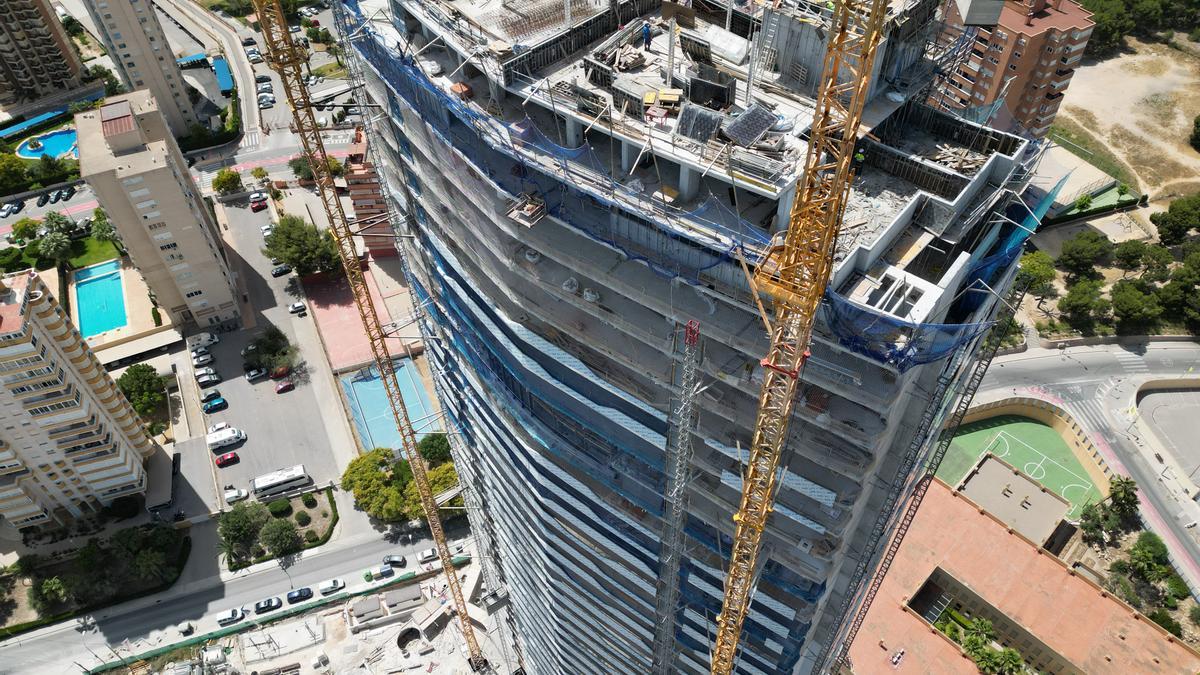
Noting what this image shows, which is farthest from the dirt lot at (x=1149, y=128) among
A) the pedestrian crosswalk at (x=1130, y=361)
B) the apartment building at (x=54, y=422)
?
the apartment building at (x=54, y=422)

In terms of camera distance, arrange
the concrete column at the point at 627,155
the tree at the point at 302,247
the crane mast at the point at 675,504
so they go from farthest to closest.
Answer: the tree at the point at 302,247
the crane mast at the point at 675,504
the concrete column at the point at 627,155

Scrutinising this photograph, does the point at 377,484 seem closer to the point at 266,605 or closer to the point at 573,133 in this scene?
the point at 266,605

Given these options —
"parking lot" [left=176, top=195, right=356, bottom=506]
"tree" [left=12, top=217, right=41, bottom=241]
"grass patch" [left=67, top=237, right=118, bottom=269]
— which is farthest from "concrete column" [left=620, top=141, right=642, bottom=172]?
"tree" [left=12, top=217, right=41, bottom=241]

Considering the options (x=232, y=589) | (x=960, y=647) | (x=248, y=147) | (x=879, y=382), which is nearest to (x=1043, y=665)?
(x=960, y=647)

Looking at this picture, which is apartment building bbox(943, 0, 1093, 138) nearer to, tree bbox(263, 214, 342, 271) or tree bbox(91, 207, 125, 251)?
tree bbox(263, 214, 342, 271)

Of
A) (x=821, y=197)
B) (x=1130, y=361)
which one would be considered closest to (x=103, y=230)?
(x=821, y=197)

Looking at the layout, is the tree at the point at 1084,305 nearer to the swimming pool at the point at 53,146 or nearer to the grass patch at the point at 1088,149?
the grass patch at the point at 1088,149
